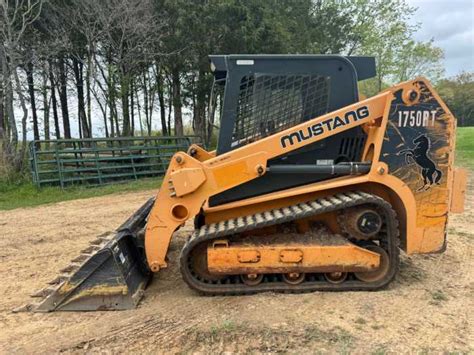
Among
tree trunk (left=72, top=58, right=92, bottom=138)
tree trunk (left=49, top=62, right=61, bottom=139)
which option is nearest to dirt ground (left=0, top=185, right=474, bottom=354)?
tree trunk (left=49, top=62, right=61, bottom=139)

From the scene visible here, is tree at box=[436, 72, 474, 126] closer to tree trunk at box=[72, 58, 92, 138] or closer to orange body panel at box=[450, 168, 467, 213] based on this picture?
tree trunk at box=[72, 58, 92, 138]

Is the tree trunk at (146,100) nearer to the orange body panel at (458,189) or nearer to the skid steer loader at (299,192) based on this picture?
the skid steer loader at (299,192)

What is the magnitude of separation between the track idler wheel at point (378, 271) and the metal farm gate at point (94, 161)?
1018 centimetres

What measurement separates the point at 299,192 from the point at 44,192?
9525 millimetres

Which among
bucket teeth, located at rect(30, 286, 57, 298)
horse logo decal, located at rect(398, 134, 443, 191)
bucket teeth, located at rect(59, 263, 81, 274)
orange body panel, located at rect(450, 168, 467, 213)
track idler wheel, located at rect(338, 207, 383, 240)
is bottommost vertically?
bucket teeth, located at rect(30, 286, 57, 298)

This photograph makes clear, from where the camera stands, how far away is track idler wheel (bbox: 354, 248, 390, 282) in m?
4.15

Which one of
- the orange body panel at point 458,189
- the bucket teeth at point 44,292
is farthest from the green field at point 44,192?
the orange body panel at point 458,189

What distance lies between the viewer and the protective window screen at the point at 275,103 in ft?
14.5

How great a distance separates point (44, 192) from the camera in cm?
1162

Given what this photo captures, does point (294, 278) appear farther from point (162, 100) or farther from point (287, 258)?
point (162, 100)

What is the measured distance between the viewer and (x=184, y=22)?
1675 cm

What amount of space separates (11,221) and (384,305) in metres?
7.34

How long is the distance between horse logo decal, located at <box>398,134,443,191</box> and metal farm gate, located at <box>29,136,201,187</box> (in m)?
10.5

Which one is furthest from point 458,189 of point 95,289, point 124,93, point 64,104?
point 64,104
